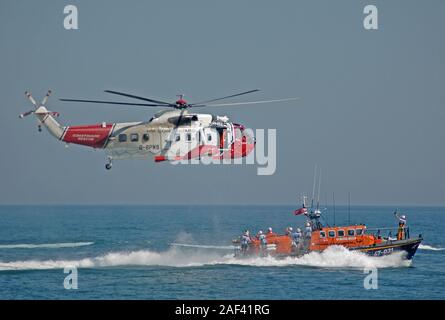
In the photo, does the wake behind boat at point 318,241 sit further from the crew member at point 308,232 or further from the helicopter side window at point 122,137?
the helicopter side window at point 122,137

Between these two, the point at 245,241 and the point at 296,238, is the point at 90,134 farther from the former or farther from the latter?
the point at 296,238

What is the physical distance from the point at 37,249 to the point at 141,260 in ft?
44.7

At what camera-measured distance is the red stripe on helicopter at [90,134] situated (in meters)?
41.3

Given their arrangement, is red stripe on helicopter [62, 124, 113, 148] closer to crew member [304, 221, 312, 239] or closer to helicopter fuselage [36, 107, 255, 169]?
helicopter fuselage [36, 107, 255, 169]

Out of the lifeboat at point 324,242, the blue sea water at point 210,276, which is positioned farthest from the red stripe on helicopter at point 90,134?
the lifeboat at point 324,242

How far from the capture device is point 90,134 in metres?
41.4

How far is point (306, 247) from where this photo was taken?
50.1 meters

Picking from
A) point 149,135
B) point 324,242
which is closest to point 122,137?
point 149,135

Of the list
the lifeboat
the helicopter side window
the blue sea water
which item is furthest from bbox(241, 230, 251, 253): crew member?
the helicopter side window

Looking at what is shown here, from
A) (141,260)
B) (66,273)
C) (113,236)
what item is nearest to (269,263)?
(141,260)

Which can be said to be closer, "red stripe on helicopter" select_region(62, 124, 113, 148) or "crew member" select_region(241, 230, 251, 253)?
"red stripe on helicopter" select_region(62, 124, 113, 148)

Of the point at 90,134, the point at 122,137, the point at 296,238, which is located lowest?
the point at 296,238

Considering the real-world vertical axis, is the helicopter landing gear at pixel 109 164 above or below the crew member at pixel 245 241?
above

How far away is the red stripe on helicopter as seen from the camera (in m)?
41.3
